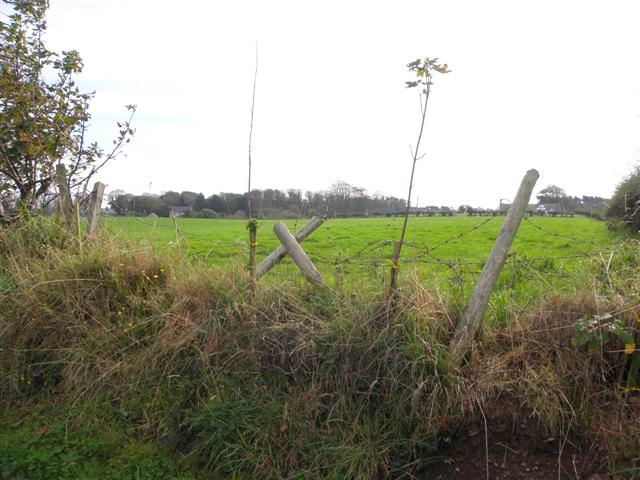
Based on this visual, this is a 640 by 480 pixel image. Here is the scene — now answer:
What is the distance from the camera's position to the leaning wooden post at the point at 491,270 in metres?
3.81

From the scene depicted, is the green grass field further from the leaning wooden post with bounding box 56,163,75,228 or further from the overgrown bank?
the leaning wooden post with bounding box 56,163,75,228

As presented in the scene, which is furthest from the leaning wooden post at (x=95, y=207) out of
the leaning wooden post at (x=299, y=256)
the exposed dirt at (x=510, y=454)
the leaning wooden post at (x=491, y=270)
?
the exposed dirt at (x=510, y=454)

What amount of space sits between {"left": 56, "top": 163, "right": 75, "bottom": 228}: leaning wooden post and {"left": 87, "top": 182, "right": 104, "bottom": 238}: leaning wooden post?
0.39 m

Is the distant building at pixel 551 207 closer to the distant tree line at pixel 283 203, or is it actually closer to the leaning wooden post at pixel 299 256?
the distant tree line at pixel 283 203

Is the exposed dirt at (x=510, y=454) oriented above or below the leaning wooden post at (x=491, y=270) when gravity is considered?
below

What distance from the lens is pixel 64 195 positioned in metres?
7.04

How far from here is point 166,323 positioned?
4707 millimetres

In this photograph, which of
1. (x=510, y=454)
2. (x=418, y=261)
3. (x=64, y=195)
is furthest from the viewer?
(x=64, y=195)

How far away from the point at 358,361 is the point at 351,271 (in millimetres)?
1127

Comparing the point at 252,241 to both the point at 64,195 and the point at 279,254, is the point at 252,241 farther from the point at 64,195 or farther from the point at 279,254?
the point at 64,195

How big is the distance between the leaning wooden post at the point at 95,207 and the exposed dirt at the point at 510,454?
5411 millimetres

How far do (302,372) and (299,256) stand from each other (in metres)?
1.21

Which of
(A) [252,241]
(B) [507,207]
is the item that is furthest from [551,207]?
(A) [252,241]

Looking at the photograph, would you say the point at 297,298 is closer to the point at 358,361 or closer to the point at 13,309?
the point at 358,361
